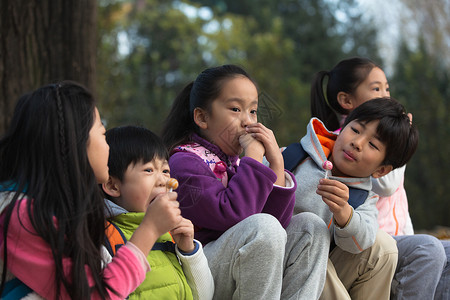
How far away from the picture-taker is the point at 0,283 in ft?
5.29

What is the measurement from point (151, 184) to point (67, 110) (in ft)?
1.65

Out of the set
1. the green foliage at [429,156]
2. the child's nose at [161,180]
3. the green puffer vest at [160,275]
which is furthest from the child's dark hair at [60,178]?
the green foliage at [429,156]

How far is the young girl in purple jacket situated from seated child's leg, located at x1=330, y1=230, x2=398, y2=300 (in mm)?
267

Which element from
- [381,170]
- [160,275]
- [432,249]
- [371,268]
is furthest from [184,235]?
[432,249]

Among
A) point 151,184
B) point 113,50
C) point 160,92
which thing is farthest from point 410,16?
point 151,184

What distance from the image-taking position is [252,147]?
7.38 feet

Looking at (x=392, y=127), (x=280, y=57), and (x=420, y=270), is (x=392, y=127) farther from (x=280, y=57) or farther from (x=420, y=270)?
(x=280, y=57)

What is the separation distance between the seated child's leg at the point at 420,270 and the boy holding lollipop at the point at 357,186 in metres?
0.14

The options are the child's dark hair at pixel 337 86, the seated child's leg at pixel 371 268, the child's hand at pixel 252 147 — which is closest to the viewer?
the child's hand at pixel 252 147

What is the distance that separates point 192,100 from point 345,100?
44.4 inches

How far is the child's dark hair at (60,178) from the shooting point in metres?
1.54

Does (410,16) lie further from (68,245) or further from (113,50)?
(68,245)

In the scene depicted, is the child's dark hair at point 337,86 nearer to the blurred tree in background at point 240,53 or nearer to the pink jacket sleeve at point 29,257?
the blurred tree in background at point 240,53

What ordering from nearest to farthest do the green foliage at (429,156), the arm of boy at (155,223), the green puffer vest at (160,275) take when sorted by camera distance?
the arm of boy at (155,223), the green puffer vest at (160,275), the green foliage at (429,156)
